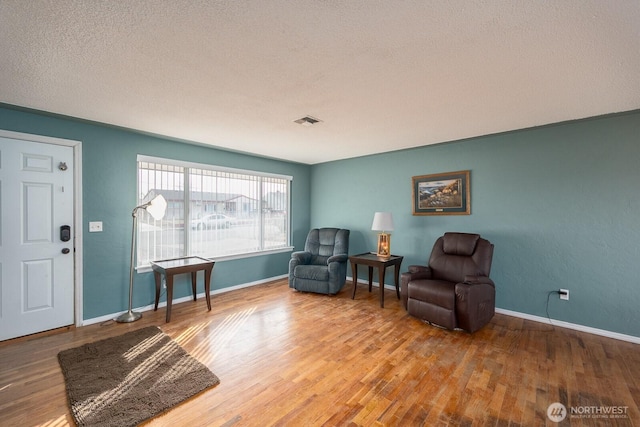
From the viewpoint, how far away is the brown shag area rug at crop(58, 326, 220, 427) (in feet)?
5.74

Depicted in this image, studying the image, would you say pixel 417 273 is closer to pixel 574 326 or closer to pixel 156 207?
pixel 574 326

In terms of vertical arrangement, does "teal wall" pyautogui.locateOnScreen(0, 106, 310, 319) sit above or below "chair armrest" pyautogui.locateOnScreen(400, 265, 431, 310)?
above

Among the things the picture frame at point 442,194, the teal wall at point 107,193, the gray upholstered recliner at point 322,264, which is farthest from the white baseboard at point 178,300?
the picture frame at point 442,194

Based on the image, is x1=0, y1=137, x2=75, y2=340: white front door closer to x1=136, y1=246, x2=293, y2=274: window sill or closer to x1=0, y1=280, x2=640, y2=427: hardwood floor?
x1=0, y1=280, x2=640, y2=427: hardwood floor

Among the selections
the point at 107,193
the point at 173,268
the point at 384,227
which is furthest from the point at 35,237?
the point at 384,227

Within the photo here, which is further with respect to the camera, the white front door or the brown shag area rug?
the white front door

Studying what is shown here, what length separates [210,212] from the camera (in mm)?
4246

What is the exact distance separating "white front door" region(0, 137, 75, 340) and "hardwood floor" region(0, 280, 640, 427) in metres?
0.26

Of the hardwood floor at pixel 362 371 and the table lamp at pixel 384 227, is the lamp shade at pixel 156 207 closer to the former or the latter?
the hardwood floor at pixel 362 371

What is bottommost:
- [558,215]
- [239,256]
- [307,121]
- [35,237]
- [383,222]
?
[239,256]

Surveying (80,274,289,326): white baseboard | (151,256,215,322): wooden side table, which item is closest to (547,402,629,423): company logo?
(151,256,215,322): wooden side table

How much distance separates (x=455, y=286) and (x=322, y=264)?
7.42 feet

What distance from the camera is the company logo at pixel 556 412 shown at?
67.6 inches

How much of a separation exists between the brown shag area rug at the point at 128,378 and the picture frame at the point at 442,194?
11.6ft
